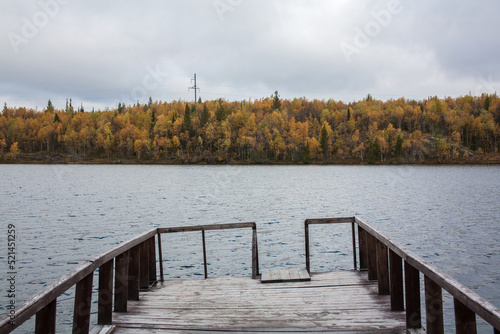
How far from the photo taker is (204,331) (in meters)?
5.57

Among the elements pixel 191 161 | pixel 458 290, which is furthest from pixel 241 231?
pixel 191 161

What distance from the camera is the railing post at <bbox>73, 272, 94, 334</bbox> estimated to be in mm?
4941

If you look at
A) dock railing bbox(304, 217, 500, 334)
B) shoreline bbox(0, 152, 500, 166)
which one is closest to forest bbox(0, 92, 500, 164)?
shoreline bbox(0, 152, 500, 166)

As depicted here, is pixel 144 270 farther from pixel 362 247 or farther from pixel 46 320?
pixel 362 247

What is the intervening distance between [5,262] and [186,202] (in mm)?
25341

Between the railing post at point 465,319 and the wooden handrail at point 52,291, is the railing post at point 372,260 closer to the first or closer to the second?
the railing post at point 465,319

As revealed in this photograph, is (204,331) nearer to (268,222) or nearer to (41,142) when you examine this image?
(268,222)

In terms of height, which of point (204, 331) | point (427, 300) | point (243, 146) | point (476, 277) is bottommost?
point (476, 277)

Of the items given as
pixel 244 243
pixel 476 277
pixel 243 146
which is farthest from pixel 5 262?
pixel 243 146

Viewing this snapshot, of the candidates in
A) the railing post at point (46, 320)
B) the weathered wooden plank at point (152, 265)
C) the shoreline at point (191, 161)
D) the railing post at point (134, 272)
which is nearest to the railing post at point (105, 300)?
the railing post at point (134, 272)

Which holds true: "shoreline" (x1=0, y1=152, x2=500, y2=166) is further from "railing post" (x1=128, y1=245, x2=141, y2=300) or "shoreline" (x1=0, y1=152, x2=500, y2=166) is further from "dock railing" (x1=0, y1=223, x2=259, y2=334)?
"railing post" (x1=128, y1=245, x2=141, y2=300)

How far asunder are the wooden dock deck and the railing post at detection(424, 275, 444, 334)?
58 cm

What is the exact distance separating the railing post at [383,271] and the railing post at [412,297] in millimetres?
1435

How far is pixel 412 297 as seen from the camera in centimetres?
545
